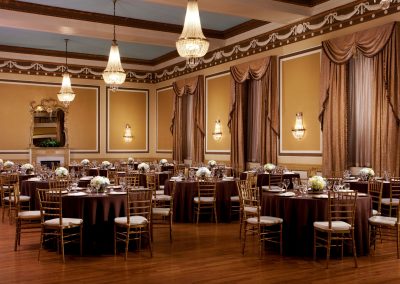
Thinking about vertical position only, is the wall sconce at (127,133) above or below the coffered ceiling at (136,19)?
below

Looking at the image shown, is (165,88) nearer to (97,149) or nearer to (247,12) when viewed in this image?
(97,149)

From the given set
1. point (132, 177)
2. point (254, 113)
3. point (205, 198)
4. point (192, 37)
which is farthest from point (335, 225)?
point (254, 113)

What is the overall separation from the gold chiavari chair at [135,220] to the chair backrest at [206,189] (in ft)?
7.29

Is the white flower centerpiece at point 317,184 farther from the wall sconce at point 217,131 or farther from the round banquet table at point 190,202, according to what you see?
the wall sconce at point 217,131

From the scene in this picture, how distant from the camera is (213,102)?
13.8 metres

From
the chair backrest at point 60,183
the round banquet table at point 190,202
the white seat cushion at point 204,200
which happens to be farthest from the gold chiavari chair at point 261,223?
the chair backrest at point 60,183

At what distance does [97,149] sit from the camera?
16.5 metres

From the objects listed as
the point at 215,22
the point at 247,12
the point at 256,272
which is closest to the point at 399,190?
the point at 256,272

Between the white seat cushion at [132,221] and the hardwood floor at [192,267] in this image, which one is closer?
the hardwood floor at [192,267]

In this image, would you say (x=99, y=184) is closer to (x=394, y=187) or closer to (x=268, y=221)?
(x=268, y=221)

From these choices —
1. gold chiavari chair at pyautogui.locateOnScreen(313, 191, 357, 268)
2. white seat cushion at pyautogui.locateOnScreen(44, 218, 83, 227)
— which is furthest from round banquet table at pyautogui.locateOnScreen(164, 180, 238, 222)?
white seat cushion at pyautogui.locateOnScreen(44, 218, 83, 227)

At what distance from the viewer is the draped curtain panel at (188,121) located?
46.8ft

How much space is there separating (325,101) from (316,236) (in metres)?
4.75

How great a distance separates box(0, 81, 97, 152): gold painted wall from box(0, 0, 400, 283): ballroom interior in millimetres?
35
